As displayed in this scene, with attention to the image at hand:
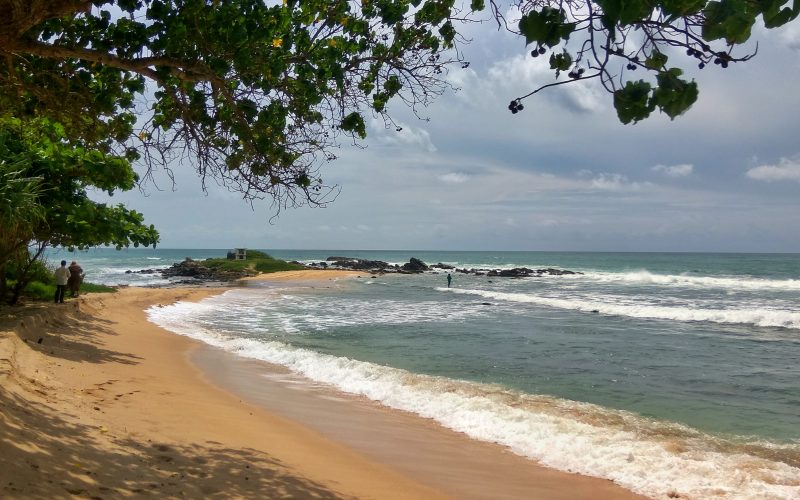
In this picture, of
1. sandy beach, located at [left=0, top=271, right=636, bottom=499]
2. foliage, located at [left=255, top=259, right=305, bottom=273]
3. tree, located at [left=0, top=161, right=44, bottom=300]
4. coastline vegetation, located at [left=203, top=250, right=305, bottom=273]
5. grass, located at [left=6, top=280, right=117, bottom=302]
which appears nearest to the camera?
sandy beach, located at [left=0, top=271, right=636, bottom=499]

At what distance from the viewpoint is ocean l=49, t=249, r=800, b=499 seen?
690 centimetres

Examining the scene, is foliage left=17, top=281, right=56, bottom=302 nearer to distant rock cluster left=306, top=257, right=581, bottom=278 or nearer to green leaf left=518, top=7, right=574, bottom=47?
green leaf left=518, top=7, right=574, bottom=47

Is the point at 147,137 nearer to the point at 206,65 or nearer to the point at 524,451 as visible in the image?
the point at 206,65

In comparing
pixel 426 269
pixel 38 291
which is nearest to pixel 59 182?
pixel 38 291

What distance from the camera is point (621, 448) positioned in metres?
7.09

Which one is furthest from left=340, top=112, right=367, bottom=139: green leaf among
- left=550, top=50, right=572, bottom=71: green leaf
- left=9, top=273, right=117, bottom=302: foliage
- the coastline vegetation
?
the coastline vegetation

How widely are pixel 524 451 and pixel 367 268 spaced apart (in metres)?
66.2

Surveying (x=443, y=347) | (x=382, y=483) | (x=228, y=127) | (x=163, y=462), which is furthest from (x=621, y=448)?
(x=443, y=347)

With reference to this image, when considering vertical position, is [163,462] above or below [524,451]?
above

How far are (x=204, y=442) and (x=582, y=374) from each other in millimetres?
8733

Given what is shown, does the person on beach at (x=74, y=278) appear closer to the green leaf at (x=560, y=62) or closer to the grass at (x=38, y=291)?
the grass at (x=38, y=291)

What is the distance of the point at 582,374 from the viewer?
12336mm

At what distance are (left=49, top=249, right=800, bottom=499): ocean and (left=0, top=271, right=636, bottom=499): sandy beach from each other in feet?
2.63

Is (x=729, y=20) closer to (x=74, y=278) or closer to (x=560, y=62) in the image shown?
(x=560, y=62)
